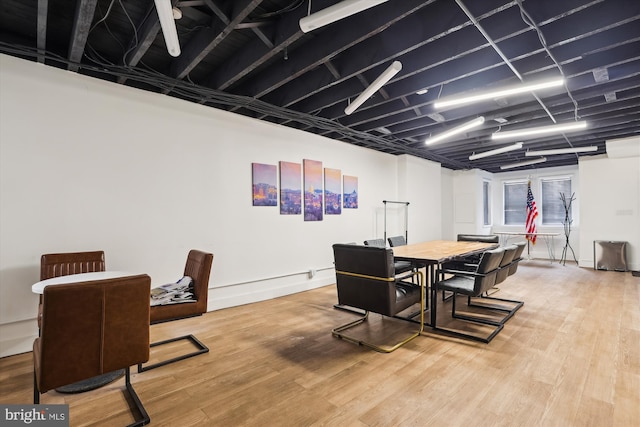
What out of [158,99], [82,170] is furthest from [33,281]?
[158,99]

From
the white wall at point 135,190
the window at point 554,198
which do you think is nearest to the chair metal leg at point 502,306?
the white wall at point 135,190

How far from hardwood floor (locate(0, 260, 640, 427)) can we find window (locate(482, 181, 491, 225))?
624 centimetres

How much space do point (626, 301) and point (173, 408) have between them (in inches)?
236

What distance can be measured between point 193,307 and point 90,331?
104 cm

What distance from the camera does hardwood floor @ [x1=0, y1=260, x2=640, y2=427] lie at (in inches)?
76.5

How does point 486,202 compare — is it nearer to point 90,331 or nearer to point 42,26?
point 90,331

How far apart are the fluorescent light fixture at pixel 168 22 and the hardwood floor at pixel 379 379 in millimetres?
2549

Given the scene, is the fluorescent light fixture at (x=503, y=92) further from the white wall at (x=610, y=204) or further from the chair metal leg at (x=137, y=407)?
the white wall at (x=610, y=204)

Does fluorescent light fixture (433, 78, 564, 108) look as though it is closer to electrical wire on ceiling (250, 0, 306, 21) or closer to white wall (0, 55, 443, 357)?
electrical wire on ceiling (250, 0, 306, 21)

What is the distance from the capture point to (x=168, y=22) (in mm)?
2047

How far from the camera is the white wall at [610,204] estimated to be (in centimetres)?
680

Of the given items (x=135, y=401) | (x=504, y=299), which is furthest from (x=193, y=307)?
(x=504, y=299)

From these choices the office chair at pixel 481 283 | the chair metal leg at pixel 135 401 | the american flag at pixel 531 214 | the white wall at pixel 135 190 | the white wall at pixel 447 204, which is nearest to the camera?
the chair metal leg at pixel 135 401

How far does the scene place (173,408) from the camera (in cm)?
203
